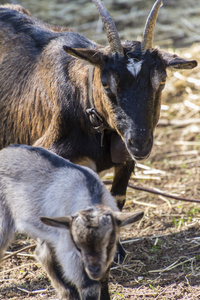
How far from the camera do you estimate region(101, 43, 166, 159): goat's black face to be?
4496 mm

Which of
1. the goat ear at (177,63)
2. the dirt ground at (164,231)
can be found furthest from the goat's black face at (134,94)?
the dirt ground at (164,231)

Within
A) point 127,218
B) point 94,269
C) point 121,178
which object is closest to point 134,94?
point 127,218

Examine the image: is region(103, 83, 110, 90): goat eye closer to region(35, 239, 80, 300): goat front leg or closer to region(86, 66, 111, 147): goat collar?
region(86, 66, 111, 147): goat collar

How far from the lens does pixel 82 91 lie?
511 cm

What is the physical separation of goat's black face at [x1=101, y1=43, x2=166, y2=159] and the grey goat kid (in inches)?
19.9

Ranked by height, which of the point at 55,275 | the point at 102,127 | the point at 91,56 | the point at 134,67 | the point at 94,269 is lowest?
the point at 55,275

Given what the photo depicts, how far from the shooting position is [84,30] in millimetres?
11047

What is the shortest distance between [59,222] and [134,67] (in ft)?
5.02

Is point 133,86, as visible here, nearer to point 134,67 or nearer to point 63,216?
point 134,67

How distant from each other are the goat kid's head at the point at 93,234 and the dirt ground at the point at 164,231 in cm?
108

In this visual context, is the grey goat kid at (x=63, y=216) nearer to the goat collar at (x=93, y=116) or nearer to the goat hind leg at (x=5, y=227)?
the goat hind leg at (x=5, y=227)

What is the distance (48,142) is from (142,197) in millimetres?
1908

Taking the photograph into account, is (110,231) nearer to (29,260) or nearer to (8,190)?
(8,190)

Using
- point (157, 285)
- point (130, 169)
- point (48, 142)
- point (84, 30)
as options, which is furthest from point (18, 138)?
point (84, 30)
